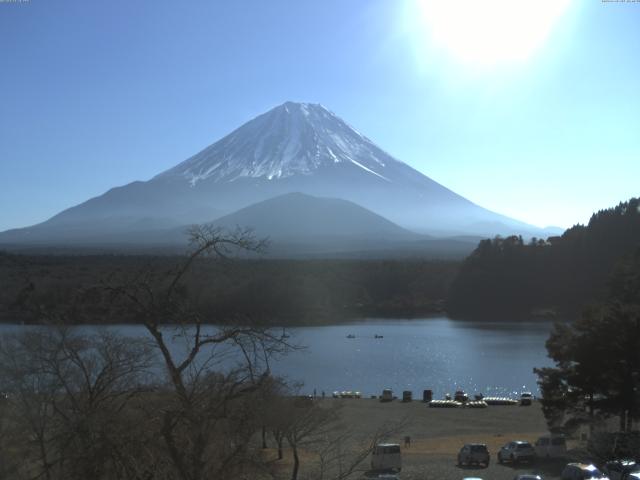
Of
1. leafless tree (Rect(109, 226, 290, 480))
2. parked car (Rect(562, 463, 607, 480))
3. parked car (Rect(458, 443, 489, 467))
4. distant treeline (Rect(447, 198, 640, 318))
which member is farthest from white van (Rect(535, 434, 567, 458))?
distant treeline (Rect(447, 198, 640, 318))

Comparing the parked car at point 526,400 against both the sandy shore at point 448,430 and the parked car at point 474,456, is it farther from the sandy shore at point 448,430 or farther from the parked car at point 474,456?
the parked car at point 474,456

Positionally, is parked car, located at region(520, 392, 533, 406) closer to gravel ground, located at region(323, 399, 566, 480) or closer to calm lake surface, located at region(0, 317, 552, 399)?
gravel ground, located at region(323, 399, 566, 480)

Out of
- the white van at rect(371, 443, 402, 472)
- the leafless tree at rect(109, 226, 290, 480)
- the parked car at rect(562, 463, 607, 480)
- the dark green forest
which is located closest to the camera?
the leafless tree at rect(109, 226, 290, 480)

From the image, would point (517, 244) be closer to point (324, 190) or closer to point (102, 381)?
point (102, 381)

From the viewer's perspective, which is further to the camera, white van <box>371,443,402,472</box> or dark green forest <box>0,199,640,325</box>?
dark green forest <box>0,199,640,325</box>

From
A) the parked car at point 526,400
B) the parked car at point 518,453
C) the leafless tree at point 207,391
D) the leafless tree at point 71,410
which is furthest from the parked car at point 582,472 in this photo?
the parked car at point 526,400

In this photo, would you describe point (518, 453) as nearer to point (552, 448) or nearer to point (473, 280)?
point (552, 448)
